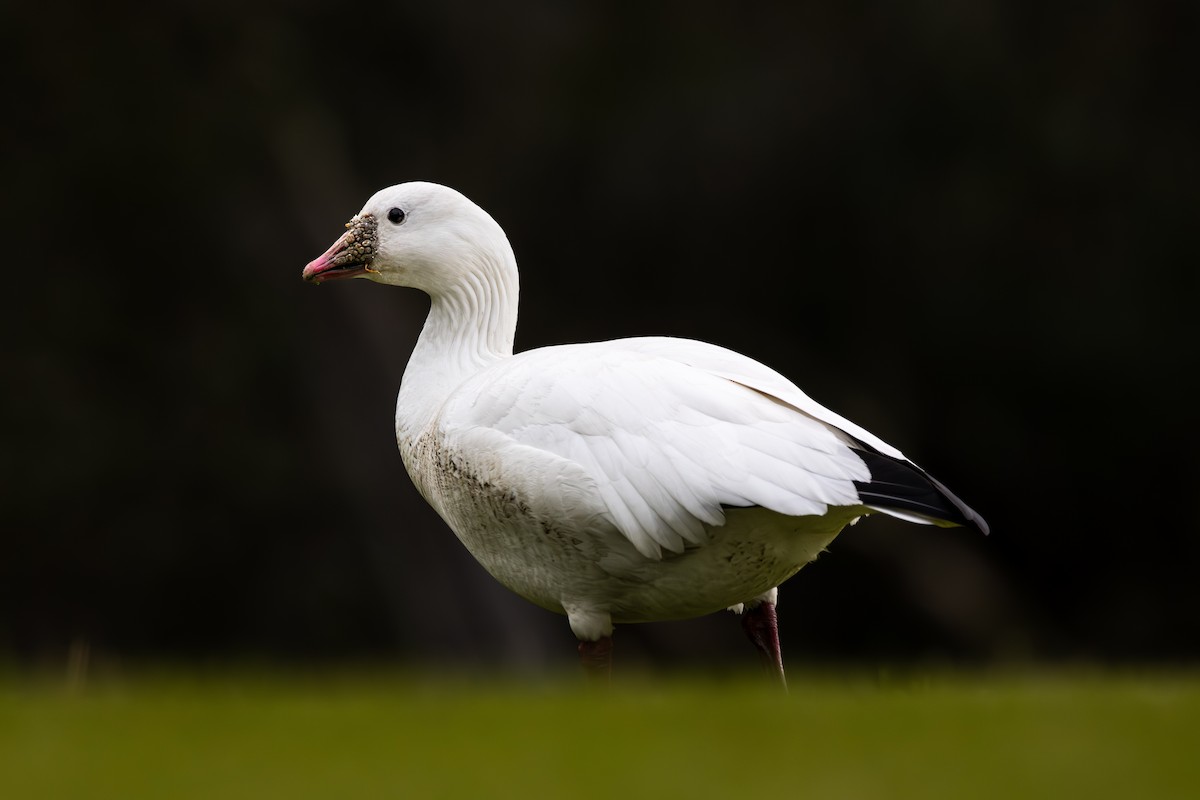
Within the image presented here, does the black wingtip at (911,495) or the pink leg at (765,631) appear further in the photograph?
the pink leg at (765,631)

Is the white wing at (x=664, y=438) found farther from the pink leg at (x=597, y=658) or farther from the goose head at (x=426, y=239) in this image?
the goose head at (x=426, y=239)

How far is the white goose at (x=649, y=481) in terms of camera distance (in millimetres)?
4914

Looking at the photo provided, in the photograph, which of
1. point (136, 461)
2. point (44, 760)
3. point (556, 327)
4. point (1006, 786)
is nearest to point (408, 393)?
point (44, 760)

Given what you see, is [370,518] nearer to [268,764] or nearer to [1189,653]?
[1189,653]

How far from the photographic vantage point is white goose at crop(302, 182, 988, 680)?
4914mm

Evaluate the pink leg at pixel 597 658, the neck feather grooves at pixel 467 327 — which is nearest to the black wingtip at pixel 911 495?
the pink leg at pixel 597 658

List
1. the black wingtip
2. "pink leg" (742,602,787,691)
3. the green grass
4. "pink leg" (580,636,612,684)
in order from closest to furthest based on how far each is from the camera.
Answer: the green grass, the black wingtip, "pink leg" (580,636,612,684), "pink leg" (742,602,787,691)

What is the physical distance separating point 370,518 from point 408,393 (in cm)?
936

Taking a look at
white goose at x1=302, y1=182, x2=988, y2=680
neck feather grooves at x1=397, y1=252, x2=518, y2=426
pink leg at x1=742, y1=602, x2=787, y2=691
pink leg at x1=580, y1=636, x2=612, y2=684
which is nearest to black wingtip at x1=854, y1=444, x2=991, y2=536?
white goose at x1=302, y1=182, x2=988, y2=680

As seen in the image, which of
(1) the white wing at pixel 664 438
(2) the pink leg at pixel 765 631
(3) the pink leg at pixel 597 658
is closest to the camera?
(1) the white wing at pixel 664 438

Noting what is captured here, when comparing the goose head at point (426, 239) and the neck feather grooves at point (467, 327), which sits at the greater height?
the goose head at point (426, 239)

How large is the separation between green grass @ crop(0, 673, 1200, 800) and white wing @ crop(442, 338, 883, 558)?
0.62 metres

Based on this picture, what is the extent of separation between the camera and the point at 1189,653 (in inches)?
543

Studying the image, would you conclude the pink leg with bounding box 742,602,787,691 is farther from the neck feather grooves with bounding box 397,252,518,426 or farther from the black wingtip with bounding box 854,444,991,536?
the neck feather grooves with bounding box 397,252,518,426
